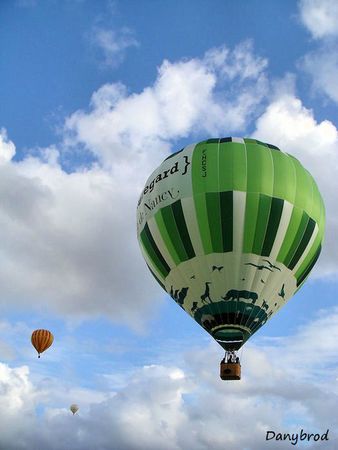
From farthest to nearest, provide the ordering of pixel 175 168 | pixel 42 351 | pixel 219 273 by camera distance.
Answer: pixel 42 351 < pixel 175 168 < pixel 219 273

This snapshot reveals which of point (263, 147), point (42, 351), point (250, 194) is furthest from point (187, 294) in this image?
point (42, 351)

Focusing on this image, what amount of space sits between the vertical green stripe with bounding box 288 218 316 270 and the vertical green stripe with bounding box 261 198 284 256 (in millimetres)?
1309

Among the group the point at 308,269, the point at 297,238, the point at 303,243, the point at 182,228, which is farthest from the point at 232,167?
the point at 308,269

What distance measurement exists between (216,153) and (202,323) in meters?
6.86

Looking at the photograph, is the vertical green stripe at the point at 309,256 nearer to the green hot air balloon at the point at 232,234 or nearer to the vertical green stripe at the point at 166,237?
the green hot air balloon at the point at 232,234

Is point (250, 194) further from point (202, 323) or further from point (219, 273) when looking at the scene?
point (202, 323)

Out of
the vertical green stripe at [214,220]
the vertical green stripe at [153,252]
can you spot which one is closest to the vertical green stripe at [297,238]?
the vertical green stripe at [214,220]

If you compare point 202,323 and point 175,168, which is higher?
point 175,168

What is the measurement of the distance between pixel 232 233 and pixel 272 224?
1.63 m

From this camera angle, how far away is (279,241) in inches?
985

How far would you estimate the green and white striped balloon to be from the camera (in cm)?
2472

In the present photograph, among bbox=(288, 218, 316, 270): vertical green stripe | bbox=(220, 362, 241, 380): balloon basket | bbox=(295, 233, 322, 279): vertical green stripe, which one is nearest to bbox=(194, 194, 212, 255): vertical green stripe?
bbox=(288, 218, 316, 270): vertical green stripe

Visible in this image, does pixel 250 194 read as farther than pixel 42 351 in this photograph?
No

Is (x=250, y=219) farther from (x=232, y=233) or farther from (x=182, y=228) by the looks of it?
(x=182, y=228)
